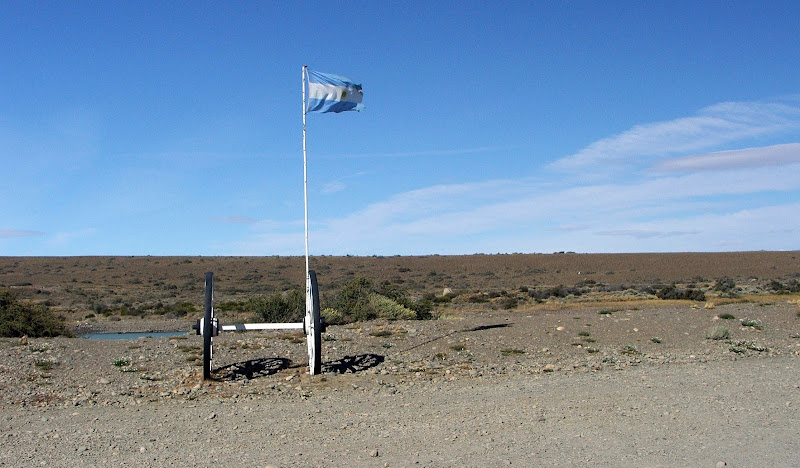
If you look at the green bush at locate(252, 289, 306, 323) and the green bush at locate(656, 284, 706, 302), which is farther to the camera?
the green bush at locate(656, 284, 706, 302)

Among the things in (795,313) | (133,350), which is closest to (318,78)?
(133,350)

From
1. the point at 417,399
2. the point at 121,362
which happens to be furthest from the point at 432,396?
the point at 121,362

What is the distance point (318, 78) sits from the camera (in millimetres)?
13500

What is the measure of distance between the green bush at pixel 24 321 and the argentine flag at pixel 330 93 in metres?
→ 9.06

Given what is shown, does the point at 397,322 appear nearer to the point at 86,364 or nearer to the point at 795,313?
the point at 86,364

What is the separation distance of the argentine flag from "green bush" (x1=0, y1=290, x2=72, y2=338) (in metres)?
9.06

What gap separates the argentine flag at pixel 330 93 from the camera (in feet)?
44.1

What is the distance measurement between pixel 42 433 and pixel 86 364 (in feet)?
16.9

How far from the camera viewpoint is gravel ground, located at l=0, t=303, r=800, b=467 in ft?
23.4

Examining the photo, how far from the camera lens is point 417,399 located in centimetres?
988

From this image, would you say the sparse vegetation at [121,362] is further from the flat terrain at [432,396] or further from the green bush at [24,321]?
the green bush at [24,321]

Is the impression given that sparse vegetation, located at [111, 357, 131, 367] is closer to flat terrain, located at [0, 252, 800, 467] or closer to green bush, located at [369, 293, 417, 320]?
flat terrain, located at [0, 252, 800, 467]

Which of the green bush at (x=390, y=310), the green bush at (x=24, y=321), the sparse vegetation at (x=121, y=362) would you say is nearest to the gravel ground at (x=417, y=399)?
the sparse vegetation at (x=121, y=362)

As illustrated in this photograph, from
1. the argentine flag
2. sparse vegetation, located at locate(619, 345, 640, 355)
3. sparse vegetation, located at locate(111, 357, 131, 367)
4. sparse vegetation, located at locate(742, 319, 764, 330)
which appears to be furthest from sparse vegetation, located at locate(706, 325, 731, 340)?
sparse vegetation, located at locate(111, 357, 131, 367)
